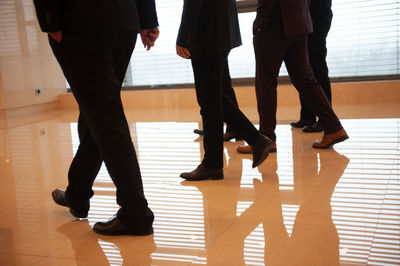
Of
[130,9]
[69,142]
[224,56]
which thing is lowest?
[69,142]

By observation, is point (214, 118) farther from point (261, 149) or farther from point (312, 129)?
point (312, 129)

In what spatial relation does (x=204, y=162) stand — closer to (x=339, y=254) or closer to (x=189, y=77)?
(x=339, y=254)

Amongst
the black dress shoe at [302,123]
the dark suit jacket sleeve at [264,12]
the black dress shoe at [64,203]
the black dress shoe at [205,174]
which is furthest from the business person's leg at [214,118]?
the black dress shoe at [302,123]

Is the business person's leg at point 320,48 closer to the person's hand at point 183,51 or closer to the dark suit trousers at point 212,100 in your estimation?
the dark suit trousers at point 212,100

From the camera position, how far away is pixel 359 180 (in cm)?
248

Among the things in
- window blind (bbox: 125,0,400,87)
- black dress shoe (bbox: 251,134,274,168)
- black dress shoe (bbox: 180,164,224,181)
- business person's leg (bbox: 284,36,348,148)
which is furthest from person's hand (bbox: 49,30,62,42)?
window blind (bbox: 125,0,400,87)

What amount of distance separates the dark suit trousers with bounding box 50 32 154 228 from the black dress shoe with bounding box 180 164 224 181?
2.53ft

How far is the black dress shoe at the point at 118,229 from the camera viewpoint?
1.95 meters

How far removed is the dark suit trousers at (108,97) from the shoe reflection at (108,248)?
0.08 meters

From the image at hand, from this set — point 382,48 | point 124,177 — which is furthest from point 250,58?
point 124,177

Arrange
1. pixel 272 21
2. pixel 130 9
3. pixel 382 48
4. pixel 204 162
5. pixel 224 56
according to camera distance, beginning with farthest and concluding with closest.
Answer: pixel 382 48 < pixel 272 21 < pixel 204 162 < pixel 224 56 < pixel 130 9

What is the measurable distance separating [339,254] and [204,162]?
114cm

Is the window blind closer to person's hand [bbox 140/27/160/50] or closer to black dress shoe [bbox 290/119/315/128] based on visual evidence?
black dress shoe [bbox 290/119/315/128]

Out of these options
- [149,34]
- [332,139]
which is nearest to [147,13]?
[149,34]
